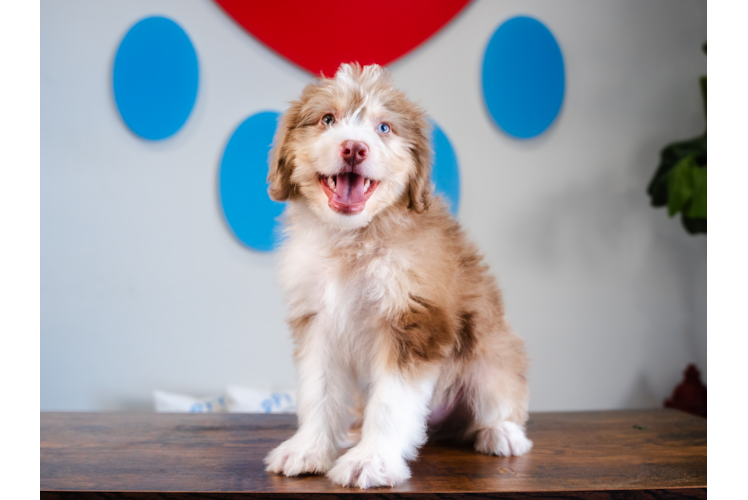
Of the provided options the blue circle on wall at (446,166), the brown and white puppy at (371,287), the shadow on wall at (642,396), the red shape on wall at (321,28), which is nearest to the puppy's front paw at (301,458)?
the brown and white puppy at (371,287)

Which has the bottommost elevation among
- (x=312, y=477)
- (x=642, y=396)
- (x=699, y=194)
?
(x=642, y=396)

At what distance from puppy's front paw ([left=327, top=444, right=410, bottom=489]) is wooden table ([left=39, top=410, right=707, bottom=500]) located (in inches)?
0.7

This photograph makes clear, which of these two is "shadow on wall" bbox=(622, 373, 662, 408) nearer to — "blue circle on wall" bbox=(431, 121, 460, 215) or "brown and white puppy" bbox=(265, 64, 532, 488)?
"blue circle on wall" bbox=(431, 121, 460, 215)

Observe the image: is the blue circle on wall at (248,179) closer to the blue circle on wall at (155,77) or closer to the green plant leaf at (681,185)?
the blue circle on wall at (155,77)

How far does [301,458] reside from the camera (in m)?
1.21

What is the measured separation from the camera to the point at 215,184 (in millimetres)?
2779

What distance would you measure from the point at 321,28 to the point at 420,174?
1.74 m

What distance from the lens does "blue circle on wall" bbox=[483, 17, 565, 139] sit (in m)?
2.90

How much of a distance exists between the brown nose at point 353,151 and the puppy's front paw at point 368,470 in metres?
0.58

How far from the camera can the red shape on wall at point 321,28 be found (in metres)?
2.72

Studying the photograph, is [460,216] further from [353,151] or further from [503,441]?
[353,151]

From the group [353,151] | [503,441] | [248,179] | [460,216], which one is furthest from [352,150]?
[460,216]

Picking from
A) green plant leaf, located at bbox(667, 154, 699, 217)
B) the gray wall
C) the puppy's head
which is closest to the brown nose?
the puppy's head

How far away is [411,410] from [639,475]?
1.71 feet
